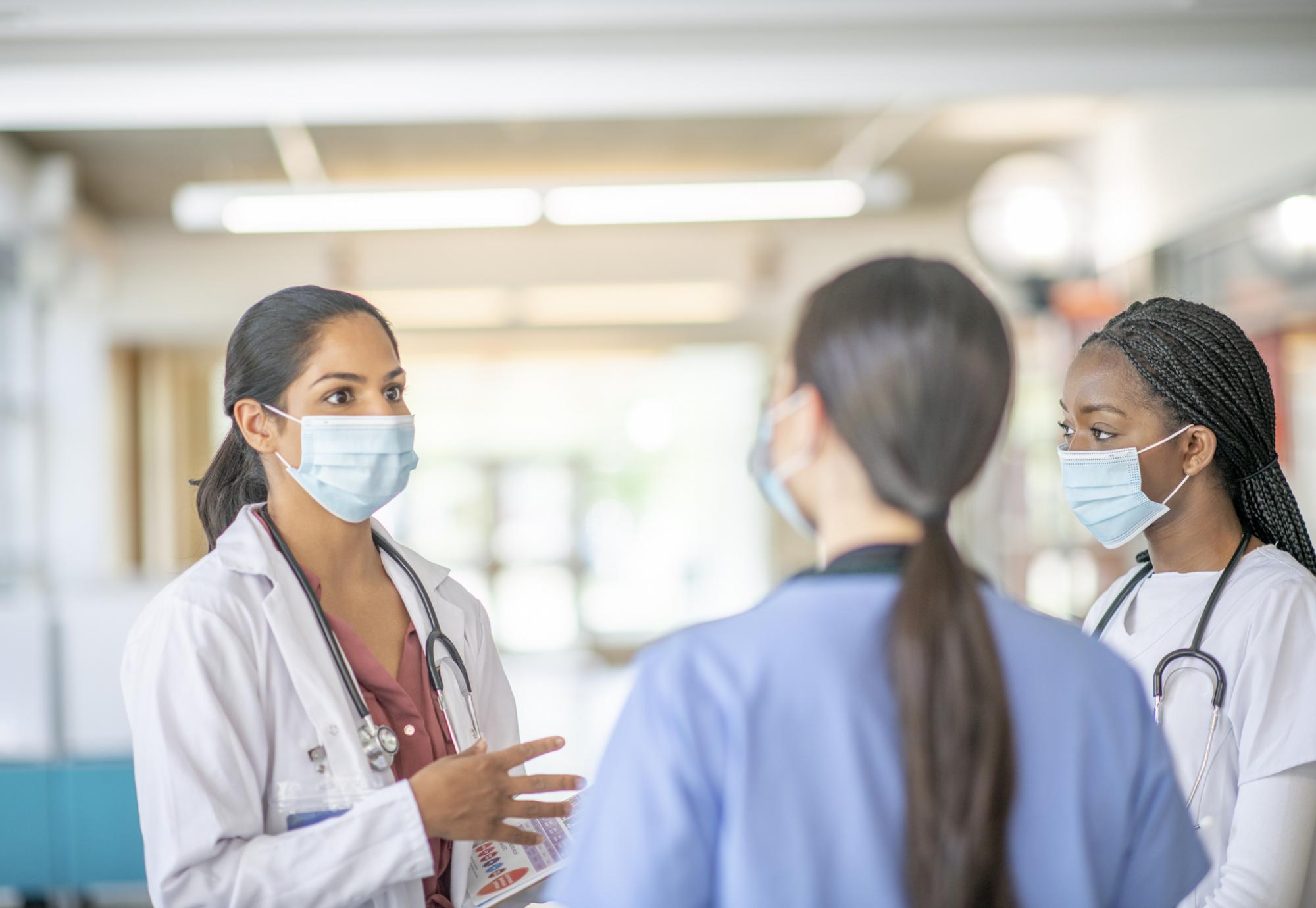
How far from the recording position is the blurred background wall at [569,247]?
8.16 ft

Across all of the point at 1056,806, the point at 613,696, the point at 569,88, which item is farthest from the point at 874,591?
the point at 613,696

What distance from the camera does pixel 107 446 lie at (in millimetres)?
6977

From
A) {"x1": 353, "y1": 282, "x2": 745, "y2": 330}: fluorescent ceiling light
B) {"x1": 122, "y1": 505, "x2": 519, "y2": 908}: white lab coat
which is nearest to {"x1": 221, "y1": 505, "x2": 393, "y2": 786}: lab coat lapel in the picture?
{"x1": 122, "y1": 505, "x2": 519, "y2": 908}: white lab coat

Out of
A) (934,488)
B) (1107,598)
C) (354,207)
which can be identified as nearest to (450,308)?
(354,207)

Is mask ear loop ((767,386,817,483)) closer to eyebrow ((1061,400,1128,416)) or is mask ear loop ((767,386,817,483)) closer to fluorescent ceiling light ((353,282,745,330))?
eyebrow ((1061,400,1128,416))

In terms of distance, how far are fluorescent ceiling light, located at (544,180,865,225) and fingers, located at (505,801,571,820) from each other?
3.79 meters

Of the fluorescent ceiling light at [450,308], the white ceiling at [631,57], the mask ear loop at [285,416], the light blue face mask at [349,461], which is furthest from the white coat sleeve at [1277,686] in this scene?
the fluorescent ceiling light at [450,308]

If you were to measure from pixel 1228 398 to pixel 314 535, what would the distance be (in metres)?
1.25

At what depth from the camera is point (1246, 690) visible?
140cm

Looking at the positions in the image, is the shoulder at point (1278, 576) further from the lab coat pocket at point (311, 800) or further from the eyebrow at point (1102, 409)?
the lab coat pocket at point (311, 800)

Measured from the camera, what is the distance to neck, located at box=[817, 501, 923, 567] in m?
0.92

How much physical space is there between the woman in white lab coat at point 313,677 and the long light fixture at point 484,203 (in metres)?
3.42

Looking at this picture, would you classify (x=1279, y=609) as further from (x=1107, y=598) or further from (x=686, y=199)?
(x=686, y=199)

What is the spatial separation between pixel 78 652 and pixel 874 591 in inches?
132
